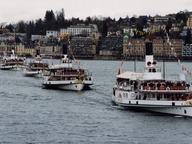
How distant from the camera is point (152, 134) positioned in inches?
1423

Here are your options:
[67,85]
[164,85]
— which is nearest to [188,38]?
[67,85]

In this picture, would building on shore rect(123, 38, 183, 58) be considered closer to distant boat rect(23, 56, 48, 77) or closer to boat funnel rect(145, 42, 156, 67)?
distant boat rect(23, 56, 48, 77)

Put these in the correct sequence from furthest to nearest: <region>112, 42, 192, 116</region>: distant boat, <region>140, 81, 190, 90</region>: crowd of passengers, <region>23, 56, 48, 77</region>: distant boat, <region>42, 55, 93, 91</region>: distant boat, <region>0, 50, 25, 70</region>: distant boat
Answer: <region>0, 50, 25, 70</region>: distant boat < <region>23, 56, 48, 77</region>: distant boat < <region>42, 55, 93, 91</region>: distant boat < <region>140, 81, 190, 90</region>: crowd of passengers < <region>112, 42, 192, 116</region>: distant boat

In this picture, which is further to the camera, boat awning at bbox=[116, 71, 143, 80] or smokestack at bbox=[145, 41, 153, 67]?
boat awning at bbox=[116, 71, 143, 80]

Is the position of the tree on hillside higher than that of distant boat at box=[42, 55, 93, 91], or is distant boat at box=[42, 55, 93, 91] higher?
the tree on hillside

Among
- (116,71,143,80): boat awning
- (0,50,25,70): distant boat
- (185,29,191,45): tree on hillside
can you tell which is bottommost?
(0,50,25,70): distant boat

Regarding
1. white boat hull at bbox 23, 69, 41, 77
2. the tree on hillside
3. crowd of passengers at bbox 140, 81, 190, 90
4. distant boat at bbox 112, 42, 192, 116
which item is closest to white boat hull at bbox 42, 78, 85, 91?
distant boat at bbox 112, 42, 192, 116

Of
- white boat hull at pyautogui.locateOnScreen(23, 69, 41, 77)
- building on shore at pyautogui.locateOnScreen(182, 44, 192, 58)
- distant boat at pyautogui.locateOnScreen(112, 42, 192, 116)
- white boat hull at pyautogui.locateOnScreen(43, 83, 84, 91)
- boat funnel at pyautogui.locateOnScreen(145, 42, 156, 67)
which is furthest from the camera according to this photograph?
building on shore at pyautogui.locateOnScreen(182, 44, 192, 58)

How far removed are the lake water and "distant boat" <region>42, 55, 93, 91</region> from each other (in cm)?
598

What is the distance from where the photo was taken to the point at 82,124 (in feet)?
130

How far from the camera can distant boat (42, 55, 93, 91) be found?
59938mm

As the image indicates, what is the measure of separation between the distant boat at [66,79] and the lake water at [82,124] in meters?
5.98

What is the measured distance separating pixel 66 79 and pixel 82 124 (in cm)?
2102

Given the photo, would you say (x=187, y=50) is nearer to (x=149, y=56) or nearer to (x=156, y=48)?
(x=156, y=48)
